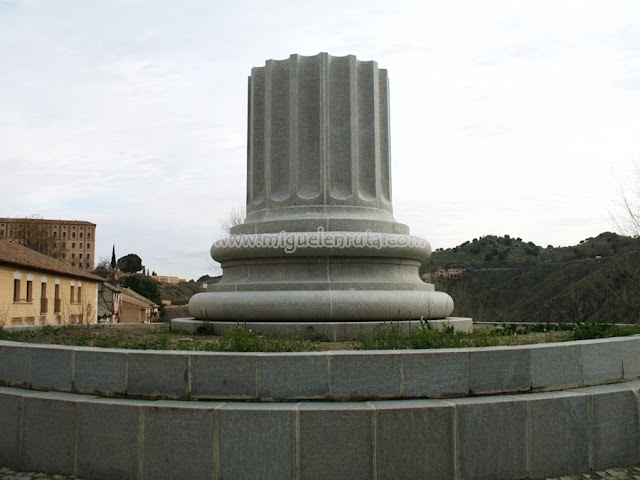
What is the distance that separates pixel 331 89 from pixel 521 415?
647 cm

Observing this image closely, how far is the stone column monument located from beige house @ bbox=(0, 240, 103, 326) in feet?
63.2

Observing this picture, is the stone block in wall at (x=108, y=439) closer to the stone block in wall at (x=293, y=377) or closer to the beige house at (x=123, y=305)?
the stone block in wall at (x=293, y=377)

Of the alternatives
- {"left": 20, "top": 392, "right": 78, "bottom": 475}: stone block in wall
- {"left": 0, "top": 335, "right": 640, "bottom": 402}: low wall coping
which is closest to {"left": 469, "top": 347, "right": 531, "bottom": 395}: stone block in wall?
{"left": 0, "top": 335, "right": 640, "bottom": 402}: low wall coping

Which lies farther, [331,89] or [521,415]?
[331,89]

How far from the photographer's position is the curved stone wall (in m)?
5.01

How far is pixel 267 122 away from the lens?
10195mm

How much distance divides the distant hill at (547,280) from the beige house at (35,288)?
2165 cm

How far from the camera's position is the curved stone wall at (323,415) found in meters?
5.01

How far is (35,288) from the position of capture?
33.1 meters

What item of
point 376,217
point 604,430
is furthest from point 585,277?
point 604,430

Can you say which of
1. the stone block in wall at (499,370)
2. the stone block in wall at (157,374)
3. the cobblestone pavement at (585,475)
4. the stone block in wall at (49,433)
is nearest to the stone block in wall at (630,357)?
the cobblestone pavement at (585,475)

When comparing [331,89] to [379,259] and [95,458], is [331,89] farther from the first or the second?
[95,458]

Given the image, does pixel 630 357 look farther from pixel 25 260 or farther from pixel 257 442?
pixel 25 260

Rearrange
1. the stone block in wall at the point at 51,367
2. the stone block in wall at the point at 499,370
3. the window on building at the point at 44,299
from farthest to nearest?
the window on building at the point at 44,299, the stone block in wall at the point at 51,367, the stone block in wall at the point at 499,370
